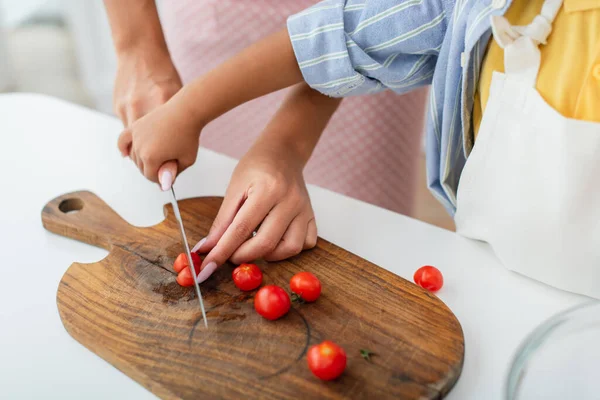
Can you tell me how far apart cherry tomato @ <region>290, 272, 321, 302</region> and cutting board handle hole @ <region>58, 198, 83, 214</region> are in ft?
1.36

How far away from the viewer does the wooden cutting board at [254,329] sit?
2.10 ft

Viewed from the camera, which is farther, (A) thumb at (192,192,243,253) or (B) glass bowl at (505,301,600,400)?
(A) thumb at (192,192,243,253)

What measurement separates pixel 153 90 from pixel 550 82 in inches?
26.3

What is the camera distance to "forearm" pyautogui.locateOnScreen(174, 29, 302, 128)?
0.90 meters

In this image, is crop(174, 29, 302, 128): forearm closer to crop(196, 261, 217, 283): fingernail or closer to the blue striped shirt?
the blue striped shirt

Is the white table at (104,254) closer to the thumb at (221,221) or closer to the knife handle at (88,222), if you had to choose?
the knife handle at (88,222)

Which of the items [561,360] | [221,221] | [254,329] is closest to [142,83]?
[221,221]

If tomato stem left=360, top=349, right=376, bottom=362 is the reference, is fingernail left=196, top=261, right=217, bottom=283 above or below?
above

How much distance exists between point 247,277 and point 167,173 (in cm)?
23

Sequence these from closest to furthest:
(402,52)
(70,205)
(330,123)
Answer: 1. (402,52)
2. (70,205)
3. (330,123)

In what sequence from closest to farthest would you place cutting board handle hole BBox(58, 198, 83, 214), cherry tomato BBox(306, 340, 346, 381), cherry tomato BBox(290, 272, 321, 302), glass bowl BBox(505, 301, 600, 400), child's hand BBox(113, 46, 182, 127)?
glass bowl BBox(505, 301, 600, 400), cherry tomato BBox(306, 340, 346, 381), cherry tomato BBox(290, 272, 321, 302), cutting board handle hole BBox(58, 198, 83, 214), child's hand BBox(113, 46, 182, 127)

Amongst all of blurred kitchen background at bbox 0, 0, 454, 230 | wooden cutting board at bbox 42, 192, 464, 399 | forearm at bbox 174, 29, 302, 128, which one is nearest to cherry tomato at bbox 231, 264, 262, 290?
wooden cutting board at bbox 42, 192, 464, 399

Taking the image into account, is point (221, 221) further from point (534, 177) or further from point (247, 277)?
point (534, 177)

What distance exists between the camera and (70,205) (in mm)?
986
